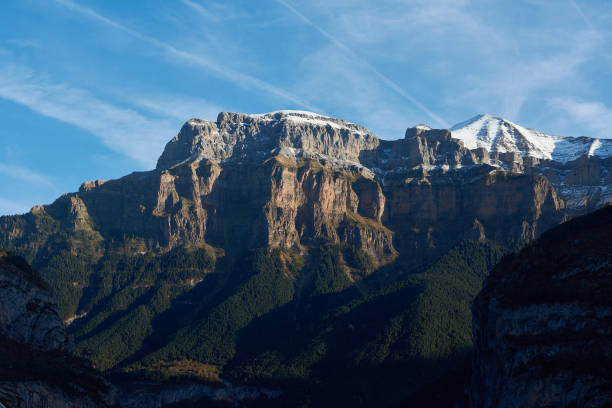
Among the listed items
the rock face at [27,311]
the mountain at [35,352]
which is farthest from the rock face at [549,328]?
the rock face at [27,311]

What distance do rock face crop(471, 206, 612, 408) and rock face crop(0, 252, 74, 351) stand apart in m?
78.8

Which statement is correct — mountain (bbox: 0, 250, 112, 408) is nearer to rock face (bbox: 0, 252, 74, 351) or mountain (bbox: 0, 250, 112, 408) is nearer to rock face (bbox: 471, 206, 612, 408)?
rock face (bbox: 0, 252, 74, 351)

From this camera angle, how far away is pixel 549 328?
103312mm

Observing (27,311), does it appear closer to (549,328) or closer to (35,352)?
(35,352)

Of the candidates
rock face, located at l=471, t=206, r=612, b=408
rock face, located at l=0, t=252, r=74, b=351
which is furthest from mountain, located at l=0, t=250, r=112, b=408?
rock face, located at l=471, t=206, r=612, b=408

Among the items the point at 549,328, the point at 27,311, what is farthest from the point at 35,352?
the point at 549,328

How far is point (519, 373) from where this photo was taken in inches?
3930

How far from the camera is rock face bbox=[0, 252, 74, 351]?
13488cm

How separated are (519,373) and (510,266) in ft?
108

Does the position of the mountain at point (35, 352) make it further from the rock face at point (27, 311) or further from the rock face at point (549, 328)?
the rock face at point (549, 328)

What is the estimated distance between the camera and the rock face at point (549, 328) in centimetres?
9219

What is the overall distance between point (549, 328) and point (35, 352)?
87033 mm

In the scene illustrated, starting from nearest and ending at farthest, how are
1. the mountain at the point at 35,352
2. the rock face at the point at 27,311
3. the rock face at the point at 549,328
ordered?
the rock face at the point at 549,328, the mountain at the point at 35,352, the rock face at the point at 27,311

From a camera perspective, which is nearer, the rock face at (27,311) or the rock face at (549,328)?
the rock face at (549,328)
